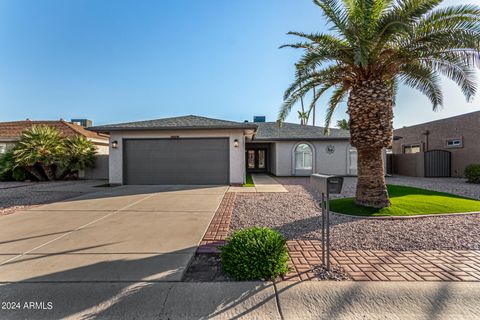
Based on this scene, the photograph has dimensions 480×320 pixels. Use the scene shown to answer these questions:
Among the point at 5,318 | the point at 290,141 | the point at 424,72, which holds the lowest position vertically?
the point at 5,318

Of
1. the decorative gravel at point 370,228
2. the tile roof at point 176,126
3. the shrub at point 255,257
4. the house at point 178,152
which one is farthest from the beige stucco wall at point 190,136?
the shrub at point 255,257

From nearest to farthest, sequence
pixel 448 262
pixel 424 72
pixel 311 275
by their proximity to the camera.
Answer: pixel 311 275, pixel 448 262, pixel 424 72

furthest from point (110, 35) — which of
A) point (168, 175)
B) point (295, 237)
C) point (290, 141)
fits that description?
point (295, 237)

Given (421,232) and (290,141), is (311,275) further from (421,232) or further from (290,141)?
(290,141)

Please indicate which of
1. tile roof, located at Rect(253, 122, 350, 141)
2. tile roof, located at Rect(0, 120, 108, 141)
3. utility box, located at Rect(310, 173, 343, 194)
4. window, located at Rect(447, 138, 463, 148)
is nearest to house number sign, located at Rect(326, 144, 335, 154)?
tile roof, located at Rect(253, 122, 350, 141)

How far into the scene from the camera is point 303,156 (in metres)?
16.0

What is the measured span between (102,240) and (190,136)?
8064 millimetres

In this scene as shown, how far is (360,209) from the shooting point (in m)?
6.01

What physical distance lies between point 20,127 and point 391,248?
1027 inches

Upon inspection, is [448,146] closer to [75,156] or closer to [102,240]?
[102,240]

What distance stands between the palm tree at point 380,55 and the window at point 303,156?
925 cm

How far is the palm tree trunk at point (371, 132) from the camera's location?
227 inches

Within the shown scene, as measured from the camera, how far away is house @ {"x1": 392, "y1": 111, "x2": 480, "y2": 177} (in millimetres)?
14906

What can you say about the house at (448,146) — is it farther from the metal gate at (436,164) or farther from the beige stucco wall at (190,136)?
the beige stucco wall at (190,136)
